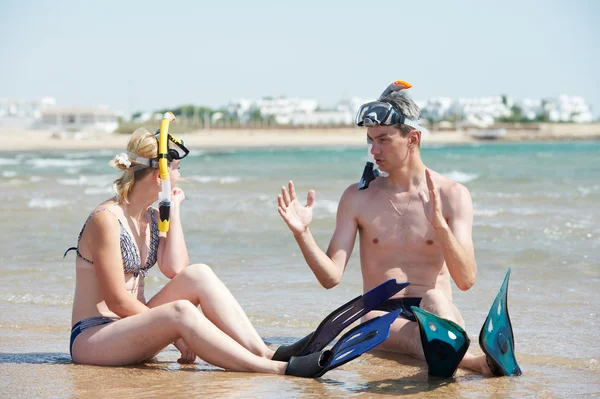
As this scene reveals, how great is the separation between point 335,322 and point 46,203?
519 inches

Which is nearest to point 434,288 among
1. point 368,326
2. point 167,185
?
point 368,326

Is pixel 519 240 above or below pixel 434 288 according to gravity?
below

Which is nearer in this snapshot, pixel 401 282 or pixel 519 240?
pixel 401 282

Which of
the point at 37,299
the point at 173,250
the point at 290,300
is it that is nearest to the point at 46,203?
the point at 37,299

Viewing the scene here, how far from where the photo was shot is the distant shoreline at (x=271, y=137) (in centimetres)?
7869

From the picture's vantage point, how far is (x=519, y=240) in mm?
10898

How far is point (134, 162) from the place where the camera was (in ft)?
16.0

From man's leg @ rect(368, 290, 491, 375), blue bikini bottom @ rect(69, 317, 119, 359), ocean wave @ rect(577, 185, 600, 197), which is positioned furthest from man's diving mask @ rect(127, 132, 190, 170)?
ocean wave @ rect(577, 185, 600, 197)

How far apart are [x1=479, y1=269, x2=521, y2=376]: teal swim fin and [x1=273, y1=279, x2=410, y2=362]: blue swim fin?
493mm

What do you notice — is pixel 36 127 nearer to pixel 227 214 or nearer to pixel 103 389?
pixel 227 214

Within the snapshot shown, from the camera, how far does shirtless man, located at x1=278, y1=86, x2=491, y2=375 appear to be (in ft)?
15.8

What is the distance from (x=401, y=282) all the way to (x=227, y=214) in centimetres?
997

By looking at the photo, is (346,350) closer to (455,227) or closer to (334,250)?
(334,250)

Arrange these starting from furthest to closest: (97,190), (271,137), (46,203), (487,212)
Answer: (271,137) < (97,190) < (46,203) < (487,212)
